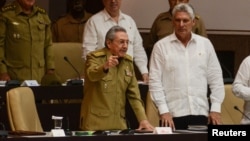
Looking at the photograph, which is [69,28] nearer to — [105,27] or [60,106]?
[105,27]

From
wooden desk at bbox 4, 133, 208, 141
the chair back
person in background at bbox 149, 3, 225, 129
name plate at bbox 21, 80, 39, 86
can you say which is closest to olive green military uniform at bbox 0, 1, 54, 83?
name plate at bbox 21, 80, 39, 86

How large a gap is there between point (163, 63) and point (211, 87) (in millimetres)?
469

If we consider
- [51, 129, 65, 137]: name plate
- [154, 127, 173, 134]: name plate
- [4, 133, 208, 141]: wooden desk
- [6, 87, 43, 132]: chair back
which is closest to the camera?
[4, 133, 208, 141]: wooden desk

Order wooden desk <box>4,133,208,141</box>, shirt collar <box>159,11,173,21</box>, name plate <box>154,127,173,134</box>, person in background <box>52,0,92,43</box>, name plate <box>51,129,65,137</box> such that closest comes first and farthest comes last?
wooden desk <box>4,133,208,141</box> < name plate <box>51,129,65,137</box> < name plate <box>154,127,173,134</box> < shirt collar <box>159,11,173,21</box> < person in background <box>52,0,92,43</box>

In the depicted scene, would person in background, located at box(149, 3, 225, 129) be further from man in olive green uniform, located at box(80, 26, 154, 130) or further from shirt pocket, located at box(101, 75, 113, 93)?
shirt pocket, located at box(101, 75, 113, 93)

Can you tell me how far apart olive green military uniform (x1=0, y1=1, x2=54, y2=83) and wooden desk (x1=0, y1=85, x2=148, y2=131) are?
47 cm

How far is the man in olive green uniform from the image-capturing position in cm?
860

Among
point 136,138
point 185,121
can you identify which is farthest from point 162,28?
point 136,138

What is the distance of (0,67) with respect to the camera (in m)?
10.4

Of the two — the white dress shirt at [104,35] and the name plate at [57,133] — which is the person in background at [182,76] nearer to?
the white dress shirt at [104,35]

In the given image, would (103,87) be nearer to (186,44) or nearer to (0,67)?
(186,44)

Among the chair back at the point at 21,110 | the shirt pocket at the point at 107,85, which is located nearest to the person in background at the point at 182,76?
the shirt pocket at the point at 107,85

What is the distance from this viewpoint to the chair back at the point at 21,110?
8445mm

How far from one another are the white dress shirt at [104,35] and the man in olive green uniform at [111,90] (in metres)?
1.46
